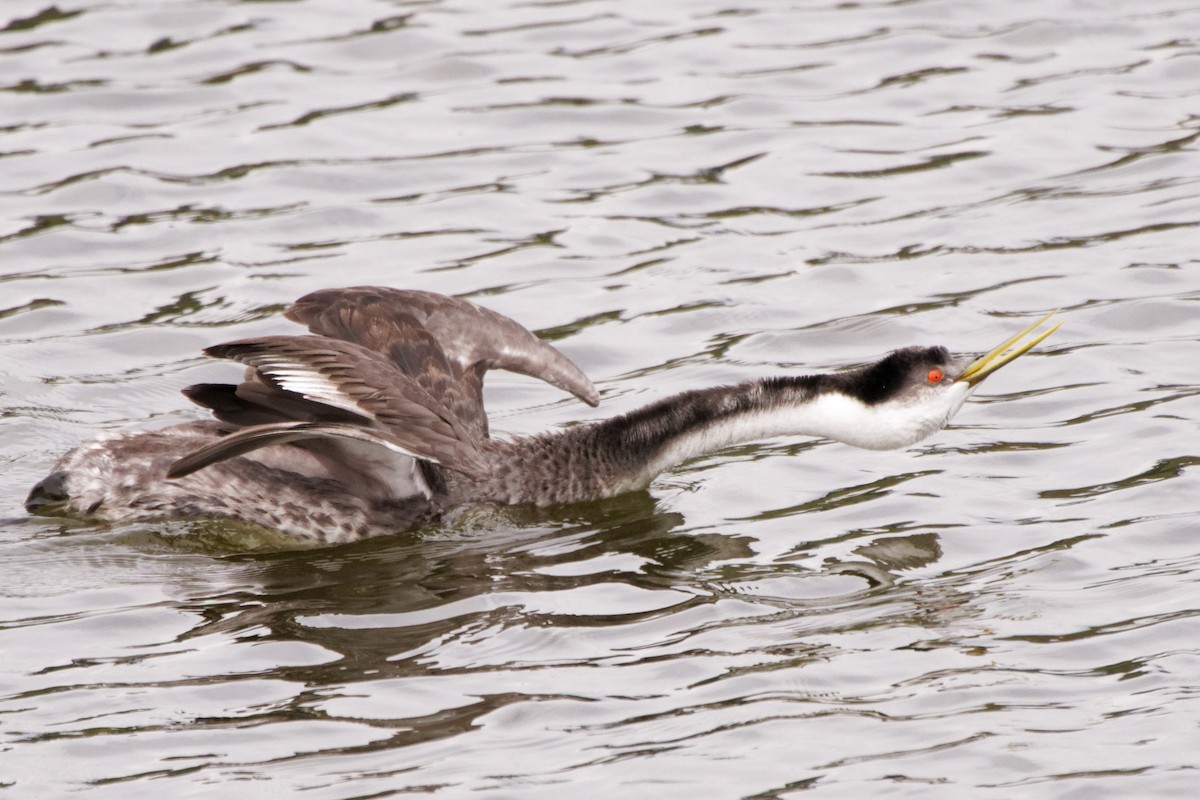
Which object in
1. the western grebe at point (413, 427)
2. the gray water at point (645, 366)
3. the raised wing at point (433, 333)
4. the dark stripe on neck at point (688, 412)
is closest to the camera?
the gray water at point (645, 366)

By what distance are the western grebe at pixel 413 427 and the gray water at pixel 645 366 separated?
0.21 metres

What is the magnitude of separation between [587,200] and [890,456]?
4051mm

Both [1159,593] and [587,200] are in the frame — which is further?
[587,200]

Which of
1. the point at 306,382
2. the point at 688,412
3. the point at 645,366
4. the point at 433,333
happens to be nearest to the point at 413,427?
the point at 306,382

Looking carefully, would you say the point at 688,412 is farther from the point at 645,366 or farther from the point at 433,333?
the point at 645,366

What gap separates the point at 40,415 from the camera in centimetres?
1123

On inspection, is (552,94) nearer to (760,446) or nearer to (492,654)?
(760,446)

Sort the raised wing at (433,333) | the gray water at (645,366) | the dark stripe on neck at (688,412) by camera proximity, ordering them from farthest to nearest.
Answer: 1. the raised wing at (433,333)
2. the dark stripe on neck at (688,412)
3. the gray water at (645,366)

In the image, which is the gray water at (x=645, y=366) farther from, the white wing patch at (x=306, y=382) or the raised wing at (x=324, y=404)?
the white wing patch at (x=306, y=382)

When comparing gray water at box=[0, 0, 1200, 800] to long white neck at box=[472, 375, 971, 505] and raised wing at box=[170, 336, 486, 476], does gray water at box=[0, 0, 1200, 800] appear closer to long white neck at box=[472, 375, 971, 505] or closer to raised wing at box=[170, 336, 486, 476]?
long white neck at box=[472, 375, 971, 505]

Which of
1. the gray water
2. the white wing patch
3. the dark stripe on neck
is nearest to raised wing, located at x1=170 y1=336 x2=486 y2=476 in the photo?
the white wing patch

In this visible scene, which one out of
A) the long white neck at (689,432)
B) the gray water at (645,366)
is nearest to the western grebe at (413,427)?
the long white neck at (689,432)

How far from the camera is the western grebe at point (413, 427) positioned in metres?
9.21

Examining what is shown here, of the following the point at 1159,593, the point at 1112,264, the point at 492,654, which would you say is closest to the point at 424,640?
the point at 492,654
